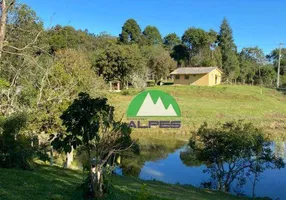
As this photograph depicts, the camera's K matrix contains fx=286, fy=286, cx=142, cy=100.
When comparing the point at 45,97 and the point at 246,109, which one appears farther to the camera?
the point at 246,109

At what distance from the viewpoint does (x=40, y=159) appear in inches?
425

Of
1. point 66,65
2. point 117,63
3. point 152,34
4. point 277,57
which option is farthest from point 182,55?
point 66,65

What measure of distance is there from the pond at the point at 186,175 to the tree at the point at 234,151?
38.5 inches

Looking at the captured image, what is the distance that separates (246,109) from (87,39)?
43.3m

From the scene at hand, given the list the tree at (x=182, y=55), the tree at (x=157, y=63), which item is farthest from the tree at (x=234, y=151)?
the tree at (x=182, y=55)

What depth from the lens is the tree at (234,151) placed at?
10508mm

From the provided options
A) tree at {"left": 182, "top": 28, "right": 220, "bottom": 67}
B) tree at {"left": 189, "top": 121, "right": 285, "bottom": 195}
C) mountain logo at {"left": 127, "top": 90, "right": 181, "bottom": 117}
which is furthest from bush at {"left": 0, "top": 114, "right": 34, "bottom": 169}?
tree at {"left": 182, "top": 28, "right": 220, "bottom": 67}

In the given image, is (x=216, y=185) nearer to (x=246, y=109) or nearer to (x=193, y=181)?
(x=193, y=181)

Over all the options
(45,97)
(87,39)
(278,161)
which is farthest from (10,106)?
(87,39)

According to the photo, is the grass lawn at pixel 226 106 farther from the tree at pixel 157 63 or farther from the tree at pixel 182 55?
the tree at pixel 182 55

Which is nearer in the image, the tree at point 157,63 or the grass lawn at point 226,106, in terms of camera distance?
the grass lawn at point 226,106

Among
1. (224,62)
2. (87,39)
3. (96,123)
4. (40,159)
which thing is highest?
(87,39)

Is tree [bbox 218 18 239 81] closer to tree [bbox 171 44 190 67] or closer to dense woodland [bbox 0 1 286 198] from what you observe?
dense woodland [bbox 0 1 286 198]

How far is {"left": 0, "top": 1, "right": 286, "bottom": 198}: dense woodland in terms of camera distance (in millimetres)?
8800
